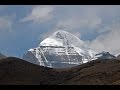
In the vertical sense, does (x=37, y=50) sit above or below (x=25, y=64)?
above

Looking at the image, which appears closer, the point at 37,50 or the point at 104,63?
the point at 104,63

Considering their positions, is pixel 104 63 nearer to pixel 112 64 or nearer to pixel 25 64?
pixel 112 64
